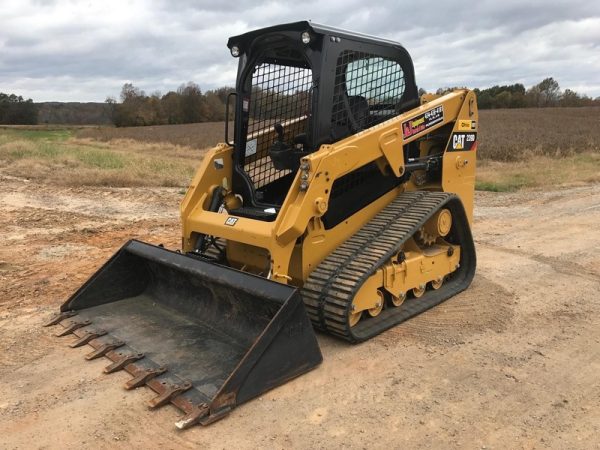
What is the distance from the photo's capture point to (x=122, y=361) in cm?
393

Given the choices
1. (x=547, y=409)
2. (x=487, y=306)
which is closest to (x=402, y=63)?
(x=487, y=306)

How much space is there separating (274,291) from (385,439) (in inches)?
47.3

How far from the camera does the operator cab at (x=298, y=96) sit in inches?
180

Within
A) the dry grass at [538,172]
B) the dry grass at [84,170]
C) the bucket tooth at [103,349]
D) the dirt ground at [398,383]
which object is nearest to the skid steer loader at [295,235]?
the bucket tooth at [103,349]

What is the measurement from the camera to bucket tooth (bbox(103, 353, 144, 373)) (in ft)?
12.7

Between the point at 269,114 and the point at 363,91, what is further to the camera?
the point at 269,114

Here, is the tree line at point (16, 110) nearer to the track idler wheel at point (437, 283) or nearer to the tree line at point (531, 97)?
the tree line at point (531, 97)

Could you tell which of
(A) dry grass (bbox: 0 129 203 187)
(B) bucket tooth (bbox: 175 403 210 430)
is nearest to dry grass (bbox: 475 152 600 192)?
(A) dry grass (bbox: 0 129 203 187)

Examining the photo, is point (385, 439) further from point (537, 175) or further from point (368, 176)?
point (537, 175)

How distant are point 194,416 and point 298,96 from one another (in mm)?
3025

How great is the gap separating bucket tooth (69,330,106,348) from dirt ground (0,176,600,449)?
88mm

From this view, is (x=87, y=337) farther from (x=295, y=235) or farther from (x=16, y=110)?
(x=16, y=110)

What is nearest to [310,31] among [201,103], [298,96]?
[298,96]

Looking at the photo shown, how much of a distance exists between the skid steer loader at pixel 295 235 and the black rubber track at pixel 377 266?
14 millimetres
